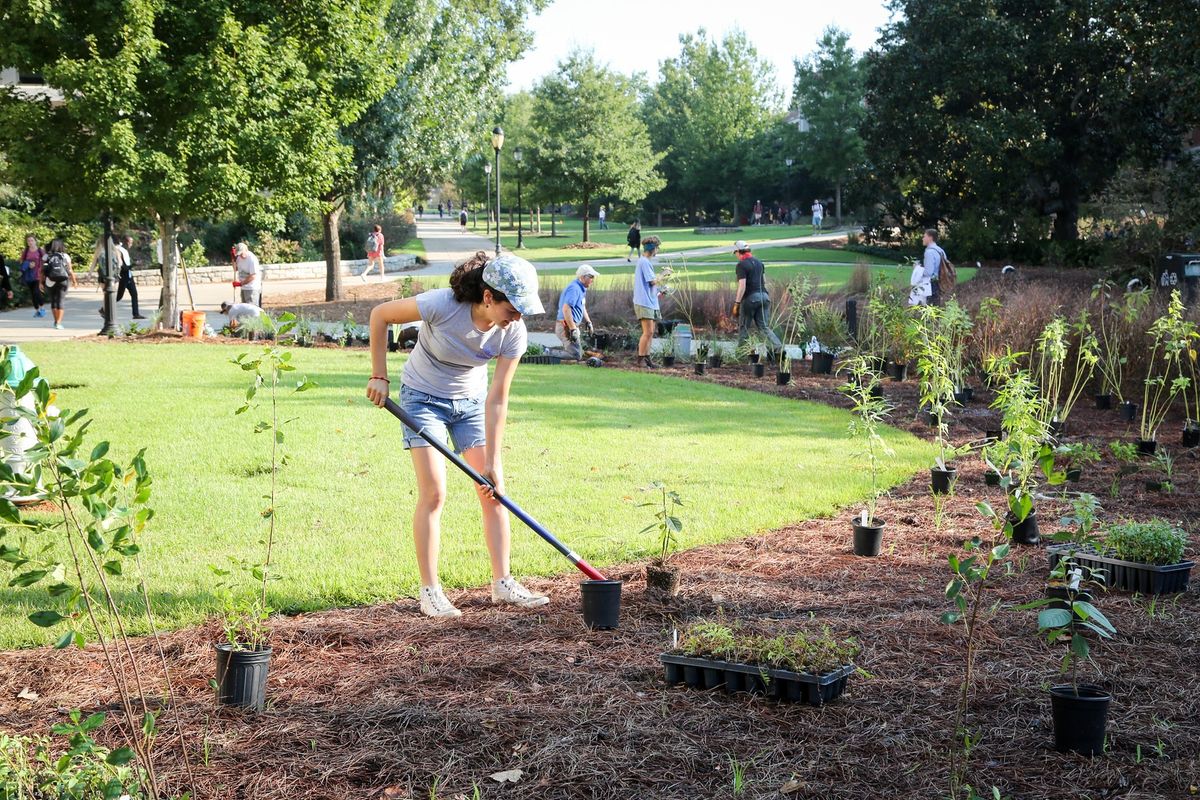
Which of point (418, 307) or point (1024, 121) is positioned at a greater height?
point (1024, 121)

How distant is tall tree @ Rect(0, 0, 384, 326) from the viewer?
54.3 feet

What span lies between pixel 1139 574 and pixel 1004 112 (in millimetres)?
32692

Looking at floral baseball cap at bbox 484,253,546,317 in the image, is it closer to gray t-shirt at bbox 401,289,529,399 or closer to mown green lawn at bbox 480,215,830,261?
gray t-shirt at bbox 401,289,529,399

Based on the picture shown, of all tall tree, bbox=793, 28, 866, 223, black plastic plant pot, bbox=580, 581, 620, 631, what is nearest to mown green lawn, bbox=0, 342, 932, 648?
black plastic plant pot, bbox=580, 581, 620, 631

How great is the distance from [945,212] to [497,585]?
121ft

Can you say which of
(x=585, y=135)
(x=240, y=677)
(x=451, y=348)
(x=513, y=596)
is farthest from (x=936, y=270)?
(x=585, y=135)

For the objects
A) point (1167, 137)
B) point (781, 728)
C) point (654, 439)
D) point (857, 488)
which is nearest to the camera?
point (781, 728)

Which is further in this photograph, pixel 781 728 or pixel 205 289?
pixel 205 289

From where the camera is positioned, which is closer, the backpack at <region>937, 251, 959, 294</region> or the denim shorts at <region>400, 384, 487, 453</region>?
the denim shorts at <region>400, 384, 487, 453</region>

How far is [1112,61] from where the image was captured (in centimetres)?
3447

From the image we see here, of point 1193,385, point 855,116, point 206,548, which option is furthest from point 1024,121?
point 206,548

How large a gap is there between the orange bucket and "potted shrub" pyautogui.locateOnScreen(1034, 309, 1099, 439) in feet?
44.6

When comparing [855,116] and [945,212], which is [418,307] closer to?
[945,212]

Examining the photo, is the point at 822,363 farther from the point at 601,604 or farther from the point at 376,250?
the point at 376,250
